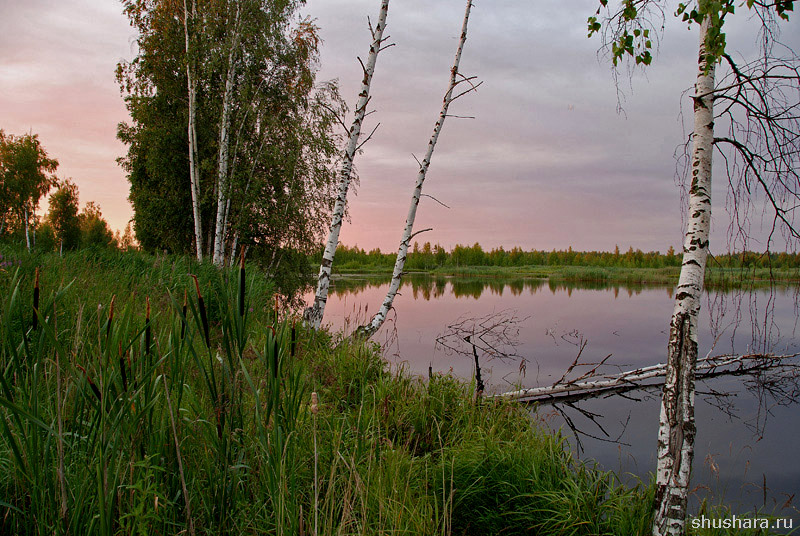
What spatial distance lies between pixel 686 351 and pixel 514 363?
6.91m

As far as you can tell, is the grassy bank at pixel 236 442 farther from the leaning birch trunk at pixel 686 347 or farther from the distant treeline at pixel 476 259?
the distant treeline at pixel 476 259

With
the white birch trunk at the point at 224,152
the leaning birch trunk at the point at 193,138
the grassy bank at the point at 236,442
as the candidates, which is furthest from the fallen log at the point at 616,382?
the leaning birch trunk at the point at 193,138

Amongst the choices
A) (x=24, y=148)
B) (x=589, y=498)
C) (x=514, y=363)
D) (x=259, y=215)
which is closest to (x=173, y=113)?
(x=259, y=215)

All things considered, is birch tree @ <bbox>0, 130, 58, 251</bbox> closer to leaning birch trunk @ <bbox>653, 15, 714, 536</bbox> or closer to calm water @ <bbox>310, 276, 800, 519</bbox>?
calm water @ <bbox>310, 276, 800, 519</bbox>

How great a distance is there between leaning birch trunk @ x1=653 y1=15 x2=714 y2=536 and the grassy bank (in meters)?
0.34

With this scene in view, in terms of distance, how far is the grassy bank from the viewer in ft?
4.17

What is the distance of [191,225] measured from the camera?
658 inches

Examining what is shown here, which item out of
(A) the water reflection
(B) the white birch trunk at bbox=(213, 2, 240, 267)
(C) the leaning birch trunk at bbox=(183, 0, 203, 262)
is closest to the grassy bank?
(B) the white birch trunk at bbox=(213, 2, 240, 267)

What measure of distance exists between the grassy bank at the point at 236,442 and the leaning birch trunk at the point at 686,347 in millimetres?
338

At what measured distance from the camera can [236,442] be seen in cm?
162

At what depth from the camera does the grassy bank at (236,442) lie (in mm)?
1272

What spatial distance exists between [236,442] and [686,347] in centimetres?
265

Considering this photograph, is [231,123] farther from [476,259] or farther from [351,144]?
[476,259]

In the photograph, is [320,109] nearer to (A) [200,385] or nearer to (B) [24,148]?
(A) [200,385]
